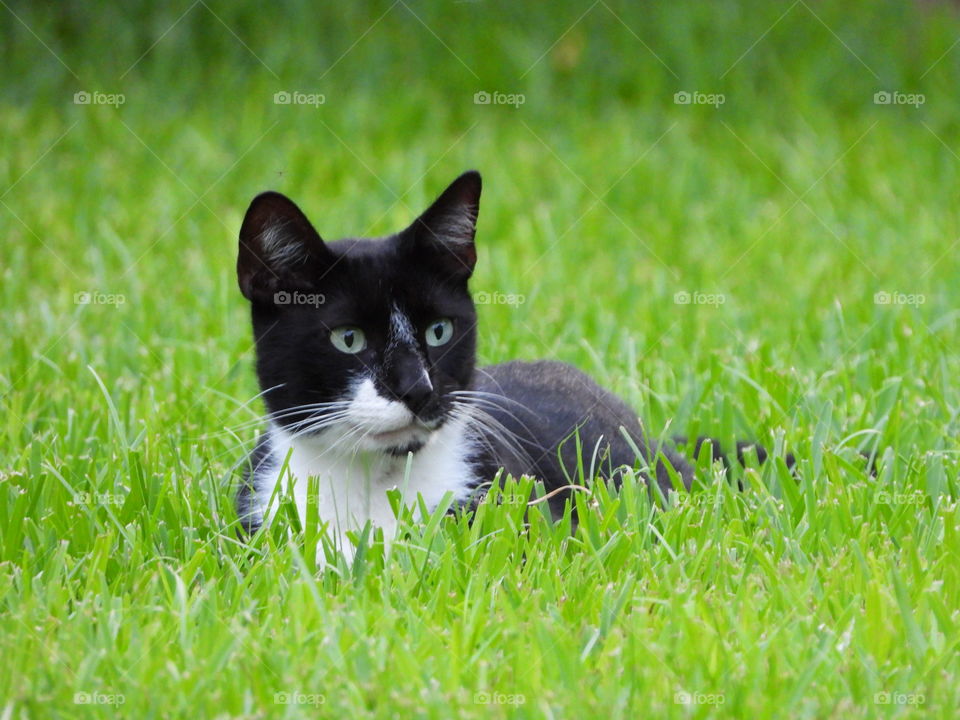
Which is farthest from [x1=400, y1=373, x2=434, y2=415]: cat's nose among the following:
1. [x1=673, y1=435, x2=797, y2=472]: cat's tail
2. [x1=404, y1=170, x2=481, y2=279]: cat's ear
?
[x1=673, y1=435, x2=797, y2=472]: cat's tail

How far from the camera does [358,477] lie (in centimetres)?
304

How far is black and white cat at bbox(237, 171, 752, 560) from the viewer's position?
2898mm

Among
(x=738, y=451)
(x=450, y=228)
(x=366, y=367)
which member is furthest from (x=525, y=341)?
(x=366, y=367)

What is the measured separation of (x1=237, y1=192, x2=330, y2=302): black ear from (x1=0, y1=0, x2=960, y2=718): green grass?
0.57 metres

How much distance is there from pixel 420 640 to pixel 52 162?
17.2 ft

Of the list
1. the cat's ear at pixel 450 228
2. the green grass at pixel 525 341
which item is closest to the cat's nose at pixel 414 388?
the green grass at pixel 525 341

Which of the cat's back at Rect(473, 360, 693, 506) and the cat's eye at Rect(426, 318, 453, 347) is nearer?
the cat's eye at Rect(426, 318, 453, 347)

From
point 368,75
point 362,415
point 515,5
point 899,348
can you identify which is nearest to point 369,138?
point 368,75

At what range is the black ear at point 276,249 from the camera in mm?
2922

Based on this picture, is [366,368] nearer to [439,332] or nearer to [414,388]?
[414,388]

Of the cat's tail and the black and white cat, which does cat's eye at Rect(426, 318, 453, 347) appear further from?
the cat's tail

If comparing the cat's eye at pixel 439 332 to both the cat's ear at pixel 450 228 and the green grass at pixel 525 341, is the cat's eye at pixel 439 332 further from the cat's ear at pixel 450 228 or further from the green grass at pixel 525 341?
the green grass at pixel 525 341

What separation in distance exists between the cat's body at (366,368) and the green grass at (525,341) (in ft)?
0.61

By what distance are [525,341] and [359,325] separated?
189 centimetres
